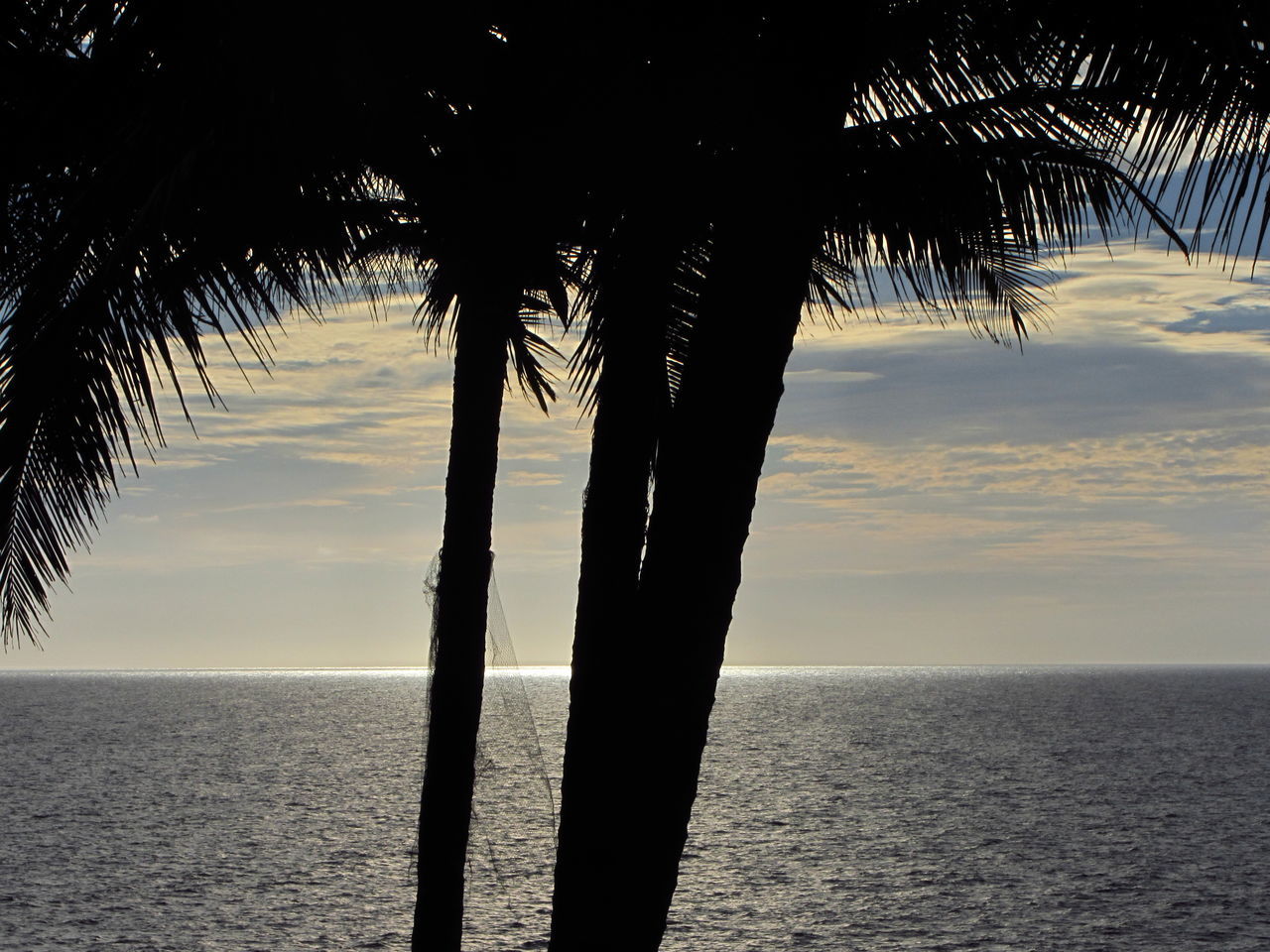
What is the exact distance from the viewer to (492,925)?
31750mm

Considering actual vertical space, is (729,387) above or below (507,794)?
above

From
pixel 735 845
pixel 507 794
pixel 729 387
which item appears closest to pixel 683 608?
pixel 729 387

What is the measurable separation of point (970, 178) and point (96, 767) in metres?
81.7

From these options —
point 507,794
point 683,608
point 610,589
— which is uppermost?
point 610,589

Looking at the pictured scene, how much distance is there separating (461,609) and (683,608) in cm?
495

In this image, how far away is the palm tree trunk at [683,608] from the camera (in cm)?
487

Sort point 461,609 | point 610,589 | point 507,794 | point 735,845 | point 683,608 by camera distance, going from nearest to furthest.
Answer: point 683,608 → point 610,589 → point 461,609 → point 735,845 → point 507,794

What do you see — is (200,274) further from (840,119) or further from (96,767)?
(96,767)

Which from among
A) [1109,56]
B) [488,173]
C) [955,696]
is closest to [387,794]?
[488,173]

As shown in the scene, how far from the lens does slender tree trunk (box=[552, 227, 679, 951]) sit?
491 centimetres

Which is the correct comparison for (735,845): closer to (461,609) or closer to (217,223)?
(461,609)

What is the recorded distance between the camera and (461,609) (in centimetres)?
955

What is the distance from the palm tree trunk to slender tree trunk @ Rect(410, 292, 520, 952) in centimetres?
463

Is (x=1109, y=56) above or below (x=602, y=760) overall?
above
